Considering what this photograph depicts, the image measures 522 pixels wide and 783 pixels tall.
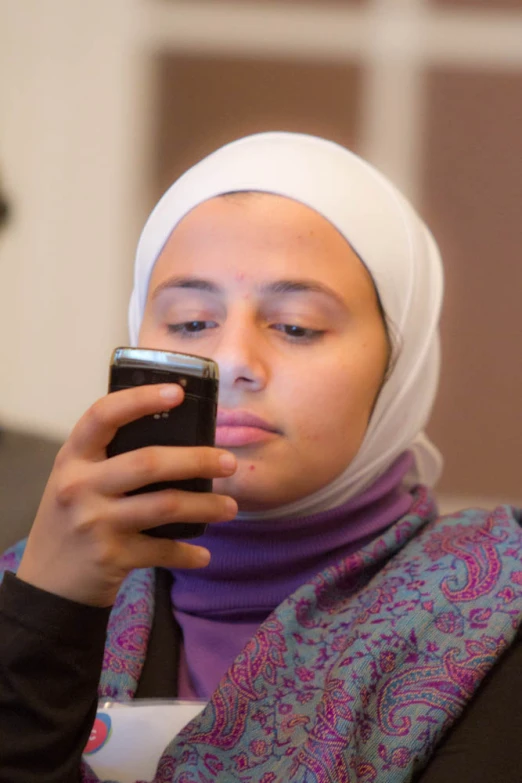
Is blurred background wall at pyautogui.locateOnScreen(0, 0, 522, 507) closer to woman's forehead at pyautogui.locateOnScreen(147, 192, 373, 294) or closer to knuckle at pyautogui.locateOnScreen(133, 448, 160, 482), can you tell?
woman's forehead at pyautogui.locateOnScreen(147, 192, 373, 294)

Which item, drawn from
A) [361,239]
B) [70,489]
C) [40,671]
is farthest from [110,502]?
→ [361,239]

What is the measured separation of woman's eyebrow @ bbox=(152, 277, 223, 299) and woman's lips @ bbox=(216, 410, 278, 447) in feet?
0.45

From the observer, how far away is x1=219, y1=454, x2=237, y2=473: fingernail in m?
0.60

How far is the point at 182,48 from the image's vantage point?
1.33 m

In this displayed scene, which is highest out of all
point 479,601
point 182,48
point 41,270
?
point 182,48

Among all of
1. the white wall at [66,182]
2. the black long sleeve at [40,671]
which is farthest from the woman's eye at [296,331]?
the white wall at [66,182]

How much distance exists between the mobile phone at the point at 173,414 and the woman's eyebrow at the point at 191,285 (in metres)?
0.26

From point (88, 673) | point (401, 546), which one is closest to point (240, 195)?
point (401, 546)

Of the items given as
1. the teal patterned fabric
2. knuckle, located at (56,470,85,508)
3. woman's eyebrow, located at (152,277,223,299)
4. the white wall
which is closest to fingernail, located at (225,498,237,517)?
knuckle, located at (56,470,85,508)

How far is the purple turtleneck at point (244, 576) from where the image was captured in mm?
864

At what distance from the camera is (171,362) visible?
2.01ft

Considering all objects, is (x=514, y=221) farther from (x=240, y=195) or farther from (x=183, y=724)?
(x=183, y=724)

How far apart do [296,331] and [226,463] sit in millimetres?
292

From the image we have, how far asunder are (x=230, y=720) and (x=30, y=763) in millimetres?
188
